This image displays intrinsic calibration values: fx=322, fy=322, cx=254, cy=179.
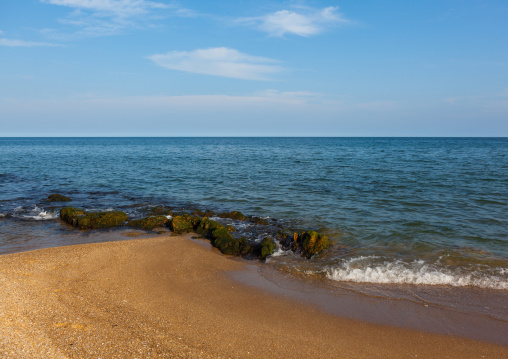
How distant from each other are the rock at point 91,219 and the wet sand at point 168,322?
12.7 ft

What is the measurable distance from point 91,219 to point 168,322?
827 centimetres

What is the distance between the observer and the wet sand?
487 cm

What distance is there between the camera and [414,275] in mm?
8008

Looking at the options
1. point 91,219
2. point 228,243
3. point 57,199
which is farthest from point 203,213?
point 57,199

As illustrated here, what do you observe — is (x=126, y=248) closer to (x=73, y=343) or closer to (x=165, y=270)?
(x=165, y=270)

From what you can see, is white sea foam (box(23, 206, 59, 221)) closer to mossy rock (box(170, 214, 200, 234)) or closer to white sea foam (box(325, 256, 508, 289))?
mossy rock (box(170, 214, 200, 234))

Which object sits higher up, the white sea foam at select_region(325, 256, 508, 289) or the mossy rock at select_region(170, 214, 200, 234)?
the mossy rock at select_region(170, 214, 200, 234)

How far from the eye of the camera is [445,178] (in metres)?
23.9

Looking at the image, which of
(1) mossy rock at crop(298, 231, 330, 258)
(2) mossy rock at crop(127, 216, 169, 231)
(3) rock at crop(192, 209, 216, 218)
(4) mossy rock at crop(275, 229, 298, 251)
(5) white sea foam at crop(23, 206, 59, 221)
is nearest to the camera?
(1) mossy rock at crop(298, 231, 330, 258)

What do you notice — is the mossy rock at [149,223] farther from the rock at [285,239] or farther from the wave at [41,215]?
the rock at [285,239]

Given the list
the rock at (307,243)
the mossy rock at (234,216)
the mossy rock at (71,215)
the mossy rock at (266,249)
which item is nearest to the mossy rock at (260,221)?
the mossy rock at (234,216)

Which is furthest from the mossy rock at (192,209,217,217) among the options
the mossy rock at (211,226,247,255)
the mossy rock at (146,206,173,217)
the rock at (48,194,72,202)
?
the rock at (48,194,72,202)

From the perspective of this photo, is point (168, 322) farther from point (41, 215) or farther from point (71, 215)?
point (41, 215)

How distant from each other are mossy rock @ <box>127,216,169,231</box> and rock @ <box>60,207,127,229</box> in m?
0.51
